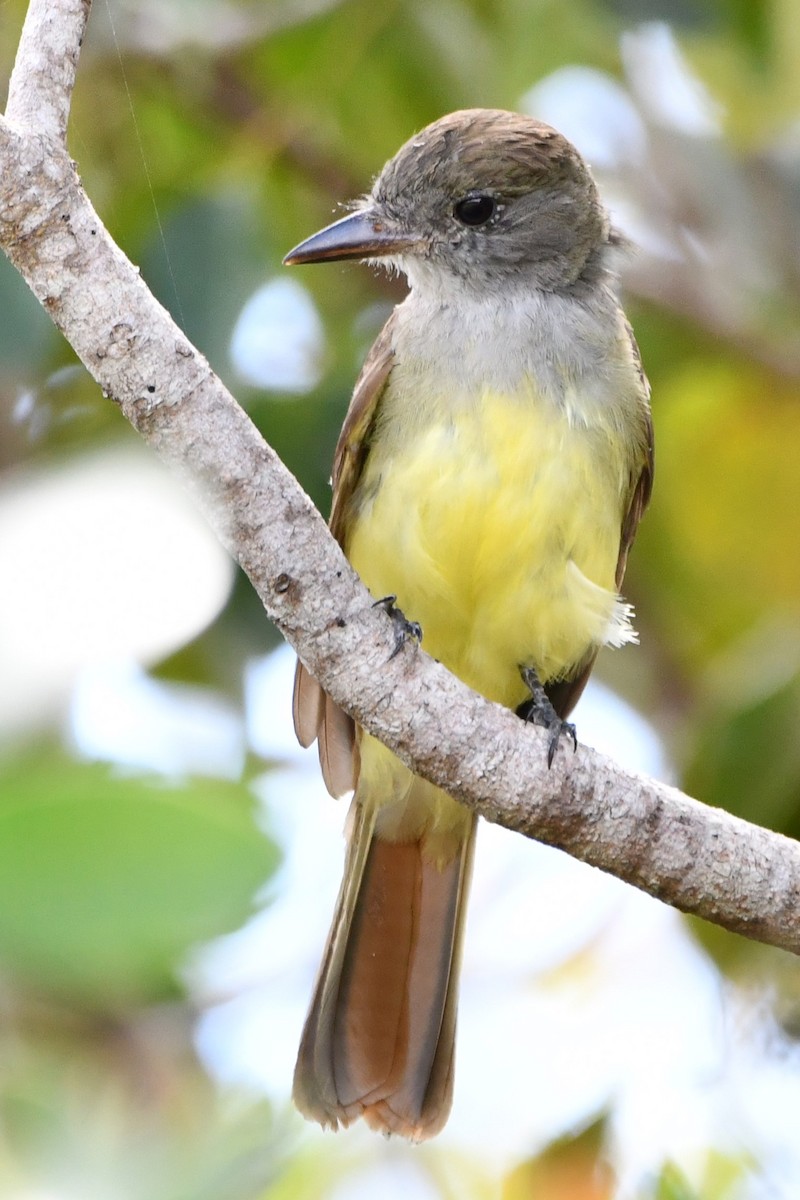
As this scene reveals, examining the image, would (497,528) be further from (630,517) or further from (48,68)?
(48,68)

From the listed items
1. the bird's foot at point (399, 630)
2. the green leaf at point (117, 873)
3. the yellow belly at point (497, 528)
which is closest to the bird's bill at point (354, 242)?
the yellow belly at point (497, 528)

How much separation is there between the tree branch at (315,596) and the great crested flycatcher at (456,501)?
0.63 ft

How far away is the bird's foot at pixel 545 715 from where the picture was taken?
267 centimetres

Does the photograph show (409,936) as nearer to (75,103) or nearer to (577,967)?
(577,967)

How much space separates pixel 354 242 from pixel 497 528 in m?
→ 0.69

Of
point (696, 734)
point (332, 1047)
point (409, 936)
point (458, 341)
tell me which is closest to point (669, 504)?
point (696, 734)

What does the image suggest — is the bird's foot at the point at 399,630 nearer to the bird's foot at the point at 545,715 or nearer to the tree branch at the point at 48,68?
the bird's foot at the point at 545,715

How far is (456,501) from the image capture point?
119 inches

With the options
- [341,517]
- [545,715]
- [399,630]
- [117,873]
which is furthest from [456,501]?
[117,873]

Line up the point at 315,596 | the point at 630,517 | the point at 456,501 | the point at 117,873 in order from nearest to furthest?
the point at 117,873, the point at 315,596, the point at 456,501, the point at 630,517

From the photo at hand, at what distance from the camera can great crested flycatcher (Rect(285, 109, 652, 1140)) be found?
309 centimetres

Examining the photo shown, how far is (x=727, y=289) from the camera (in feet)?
14.4

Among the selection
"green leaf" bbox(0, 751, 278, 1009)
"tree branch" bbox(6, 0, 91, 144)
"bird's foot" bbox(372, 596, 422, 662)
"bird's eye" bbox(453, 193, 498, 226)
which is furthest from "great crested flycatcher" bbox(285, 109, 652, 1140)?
"green leaf" bbox(0, 751, 278, 1009)

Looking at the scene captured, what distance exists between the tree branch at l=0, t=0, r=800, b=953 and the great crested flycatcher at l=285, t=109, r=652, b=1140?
0.63ft
